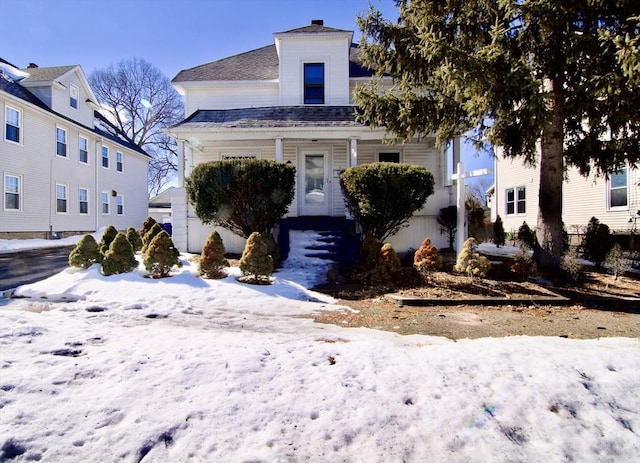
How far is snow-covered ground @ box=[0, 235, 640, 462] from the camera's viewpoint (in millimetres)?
2043

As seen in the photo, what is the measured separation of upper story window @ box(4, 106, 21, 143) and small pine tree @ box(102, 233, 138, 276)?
43.2 feet

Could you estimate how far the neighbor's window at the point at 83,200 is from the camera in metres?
19.4

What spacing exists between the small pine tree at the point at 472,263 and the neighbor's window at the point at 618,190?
29.5 ft

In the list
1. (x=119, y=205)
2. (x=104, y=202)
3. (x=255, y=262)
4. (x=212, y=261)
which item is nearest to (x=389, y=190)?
(x=255, y=262)

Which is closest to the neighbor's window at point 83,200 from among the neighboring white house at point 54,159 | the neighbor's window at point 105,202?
the neighboring white house at point 54,159

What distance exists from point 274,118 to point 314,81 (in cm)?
278

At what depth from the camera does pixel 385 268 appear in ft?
22.5

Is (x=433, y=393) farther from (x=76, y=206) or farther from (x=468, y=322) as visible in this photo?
(x=76, y=206)

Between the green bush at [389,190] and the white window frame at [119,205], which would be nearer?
the green bush at [389,190]

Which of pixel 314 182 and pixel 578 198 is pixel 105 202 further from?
pixel 578 198

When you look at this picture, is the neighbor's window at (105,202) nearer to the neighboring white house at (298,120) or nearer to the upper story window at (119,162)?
the upper story window at (119,162)

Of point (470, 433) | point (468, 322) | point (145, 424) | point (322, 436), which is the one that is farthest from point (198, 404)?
point (468, 322)

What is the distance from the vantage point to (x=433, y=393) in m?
2.59

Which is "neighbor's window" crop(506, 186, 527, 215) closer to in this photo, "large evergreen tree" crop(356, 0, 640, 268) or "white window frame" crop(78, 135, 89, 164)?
"large evergreen tree" crop(356, 0, 640, 268)
